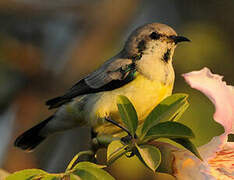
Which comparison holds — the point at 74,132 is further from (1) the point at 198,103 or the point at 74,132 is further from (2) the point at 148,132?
(2) the point at 148,132

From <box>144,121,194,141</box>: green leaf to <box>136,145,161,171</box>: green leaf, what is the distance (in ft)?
0.17

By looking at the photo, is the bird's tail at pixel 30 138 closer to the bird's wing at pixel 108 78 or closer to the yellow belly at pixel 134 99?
the bird's wing at pixel 108 78

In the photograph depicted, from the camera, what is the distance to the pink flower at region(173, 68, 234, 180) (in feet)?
6.07

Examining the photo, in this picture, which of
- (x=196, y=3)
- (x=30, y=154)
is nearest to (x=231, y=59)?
(x=196, y=3)

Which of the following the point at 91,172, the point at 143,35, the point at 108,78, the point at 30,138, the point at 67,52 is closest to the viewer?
the point at 91,172

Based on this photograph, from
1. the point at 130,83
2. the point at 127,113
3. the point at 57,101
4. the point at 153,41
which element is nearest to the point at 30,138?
the point at 57,101

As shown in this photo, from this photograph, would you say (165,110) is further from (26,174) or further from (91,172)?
(26,174)

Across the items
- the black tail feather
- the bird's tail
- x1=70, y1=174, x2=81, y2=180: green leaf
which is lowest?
the bird's tail

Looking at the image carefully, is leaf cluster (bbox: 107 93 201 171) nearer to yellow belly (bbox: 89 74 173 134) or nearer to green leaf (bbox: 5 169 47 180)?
green leaf (bbox: 5 169 47 180)

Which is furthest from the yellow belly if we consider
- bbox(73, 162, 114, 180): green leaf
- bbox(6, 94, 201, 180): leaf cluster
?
bbox(73, 162, 114, 180): green leaf

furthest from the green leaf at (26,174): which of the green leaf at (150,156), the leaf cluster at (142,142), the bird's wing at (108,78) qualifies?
the bird's wing at (108,78)

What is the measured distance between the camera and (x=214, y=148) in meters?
1.98

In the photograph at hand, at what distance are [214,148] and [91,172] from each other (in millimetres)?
489

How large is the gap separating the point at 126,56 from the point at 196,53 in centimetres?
211
